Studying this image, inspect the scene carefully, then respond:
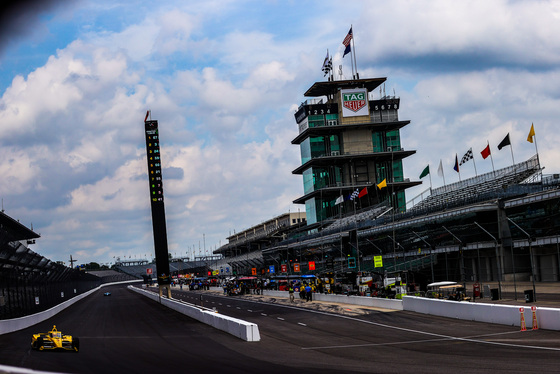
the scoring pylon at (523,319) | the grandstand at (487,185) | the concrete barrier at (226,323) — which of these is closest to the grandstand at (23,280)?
the concrete barrier at (226,323)

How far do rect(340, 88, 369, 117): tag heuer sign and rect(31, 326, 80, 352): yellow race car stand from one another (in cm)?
10057

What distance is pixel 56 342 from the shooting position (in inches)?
800

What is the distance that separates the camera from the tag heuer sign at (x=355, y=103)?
11806cm

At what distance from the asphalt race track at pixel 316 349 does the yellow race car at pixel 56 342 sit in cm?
35

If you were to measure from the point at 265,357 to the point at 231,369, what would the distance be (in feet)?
10.7

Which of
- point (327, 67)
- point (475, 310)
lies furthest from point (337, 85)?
point (475, 310)

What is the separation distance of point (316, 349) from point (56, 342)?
807 centimetres

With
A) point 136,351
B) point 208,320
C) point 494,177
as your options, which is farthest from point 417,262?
point 136,351

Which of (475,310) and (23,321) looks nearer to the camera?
(475,310)

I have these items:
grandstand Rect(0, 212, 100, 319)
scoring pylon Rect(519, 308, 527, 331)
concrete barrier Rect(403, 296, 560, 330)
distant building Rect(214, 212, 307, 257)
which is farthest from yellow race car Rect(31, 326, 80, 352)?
distant building Rect(214, 212, 307, 257)

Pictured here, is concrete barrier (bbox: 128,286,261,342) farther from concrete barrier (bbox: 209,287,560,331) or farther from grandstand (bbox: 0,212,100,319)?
concrete barrier (bbox: 209,287,560,331)

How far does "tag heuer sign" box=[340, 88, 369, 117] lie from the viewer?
118 m

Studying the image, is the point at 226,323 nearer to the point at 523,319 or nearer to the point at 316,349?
the point at 316,349

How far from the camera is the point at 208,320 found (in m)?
32.0
